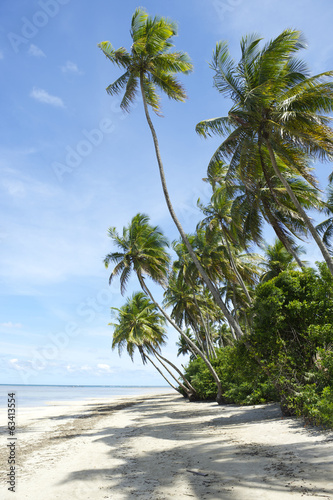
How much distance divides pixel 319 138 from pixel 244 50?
3.93 m

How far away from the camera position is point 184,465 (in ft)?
18.8

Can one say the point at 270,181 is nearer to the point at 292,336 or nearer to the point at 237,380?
the point at 292,336

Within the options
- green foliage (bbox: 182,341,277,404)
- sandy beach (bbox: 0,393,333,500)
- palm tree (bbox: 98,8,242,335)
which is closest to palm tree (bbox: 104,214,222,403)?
green foliage (bbox: 182,341,277,404)

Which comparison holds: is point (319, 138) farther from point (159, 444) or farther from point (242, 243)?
point (159, 444)

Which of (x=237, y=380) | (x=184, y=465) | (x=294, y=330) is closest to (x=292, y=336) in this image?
(x=294, y=330)

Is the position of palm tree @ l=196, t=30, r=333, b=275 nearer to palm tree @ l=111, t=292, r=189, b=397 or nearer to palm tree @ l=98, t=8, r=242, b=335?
palm tree @ l=98, t=8, r=242, b=335

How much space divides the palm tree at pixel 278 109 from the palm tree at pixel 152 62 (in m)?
3.11

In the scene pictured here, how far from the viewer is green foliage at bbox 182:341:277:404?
34.3 feet

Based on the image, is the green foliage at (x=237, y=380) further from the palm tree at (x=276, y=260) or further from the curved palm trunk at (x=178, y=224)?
the palm tree at (x=276, y=260)

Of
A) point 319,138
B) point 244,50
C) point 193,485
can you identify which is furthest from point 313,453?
point 244,50

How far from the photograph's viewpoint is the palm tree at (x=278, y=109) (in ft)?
31.5

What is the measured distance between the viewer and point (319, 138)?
383 inches

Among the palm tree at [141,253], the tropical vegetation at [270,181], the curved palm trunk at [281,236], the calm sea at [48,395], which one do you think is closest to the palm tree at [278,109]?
the tropical vegetation at [270,181]

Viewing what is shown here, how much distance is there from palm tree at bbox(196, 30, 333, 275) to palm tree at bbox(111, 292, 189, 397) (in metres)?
19.3
